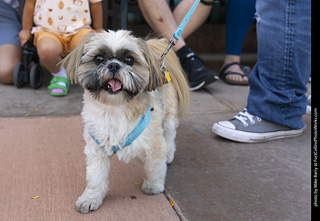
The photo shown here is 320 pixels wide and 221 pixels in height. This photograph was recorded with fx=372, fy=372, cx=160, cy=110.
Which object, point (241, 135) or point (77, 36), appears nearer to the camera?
point (241, 135)

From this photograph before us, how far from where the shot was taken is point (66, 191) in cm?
236

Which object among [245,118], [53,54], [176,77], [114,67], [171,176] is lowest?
[171,176]

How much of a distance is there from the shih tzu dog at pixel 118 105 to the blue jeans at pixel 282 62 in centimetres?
120

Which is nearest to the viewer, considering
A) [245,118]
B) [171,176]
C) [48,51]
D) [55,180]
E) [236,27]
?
[55,180]

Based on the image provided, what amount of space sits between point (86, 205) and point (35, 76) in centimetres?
264

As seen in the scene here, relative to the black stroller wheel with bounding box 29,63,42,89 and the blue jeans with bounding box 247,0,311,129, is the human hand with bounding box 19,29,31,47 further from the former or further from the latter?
the blue jeans with bounding box 247,0,311,129

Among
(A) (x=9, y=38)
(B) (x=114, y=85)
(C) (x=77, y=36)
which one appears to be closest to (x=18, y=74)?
(A) (x=9, y=38)

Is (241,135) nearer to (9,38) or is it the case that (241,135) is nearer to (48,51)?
(48,51)

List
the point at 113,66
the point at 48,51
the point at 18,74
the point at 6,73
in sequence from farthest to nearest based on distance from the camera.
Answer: the point at 6,73
the point at 18,74
the point at 48,51
the point at 113,66

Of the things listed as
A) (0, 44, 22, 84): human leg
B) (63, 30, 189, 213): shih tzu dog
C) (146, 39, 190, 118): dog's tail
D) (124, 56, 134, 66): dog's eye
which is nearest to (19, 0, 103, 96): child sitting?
(0, 44, 22, 84): human leg

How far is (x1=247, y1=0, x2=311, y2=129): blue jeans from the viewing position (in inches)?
117

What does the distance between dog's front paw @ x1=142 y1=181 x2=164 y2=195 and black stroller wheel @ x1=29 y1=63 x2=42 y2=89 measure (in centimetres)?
254

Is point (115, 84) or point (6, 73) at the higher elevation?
point (115, 84)

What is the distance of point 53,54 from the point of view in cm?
412
